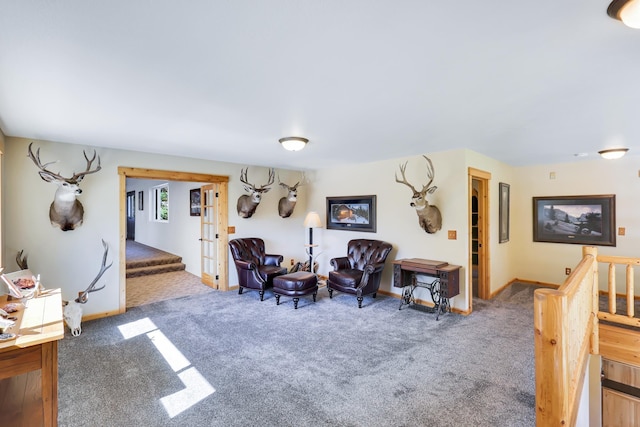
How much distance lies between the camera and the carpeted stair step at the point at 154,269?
6.58 meters

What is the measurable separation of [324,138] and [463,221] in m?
2.34

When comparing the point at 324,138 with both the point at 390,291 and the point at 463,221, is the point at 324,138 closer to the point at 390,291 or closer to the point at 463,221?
the point at 463,221

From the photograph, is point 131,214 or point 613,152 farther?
point 131,214

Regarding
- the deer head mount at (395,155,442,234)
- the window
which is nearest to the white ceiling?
the deer head mount at (395,155,442,234)

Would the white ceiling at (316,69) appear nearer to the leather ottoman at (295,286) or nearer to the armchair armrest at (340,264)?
the leather ottoman at (295,286)

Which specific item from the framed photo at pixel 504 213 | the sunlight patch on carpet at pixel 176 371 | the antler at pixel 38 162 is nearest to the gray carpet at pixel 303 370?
the sunlight patch on carpet at pixel 176 371

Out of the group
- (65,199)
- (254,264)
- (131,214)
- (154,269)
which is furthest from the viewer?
(131,214)

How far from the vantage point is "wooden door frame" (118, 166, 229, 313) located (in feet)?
14.5

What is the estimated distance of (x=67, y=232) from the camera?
3996mm

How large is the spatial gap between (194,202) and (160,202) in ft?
7.97

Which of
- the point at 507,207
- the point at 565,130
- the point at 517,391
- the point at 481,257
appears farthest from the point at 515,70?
the point at 507,207

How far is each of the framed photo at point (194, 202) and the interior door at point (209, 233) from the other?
0.41 meters

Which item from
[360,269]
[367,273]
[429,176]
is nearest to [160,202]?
[360,269]

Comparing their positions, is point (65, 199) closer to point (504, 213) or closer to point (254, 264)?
point (254, 264)
